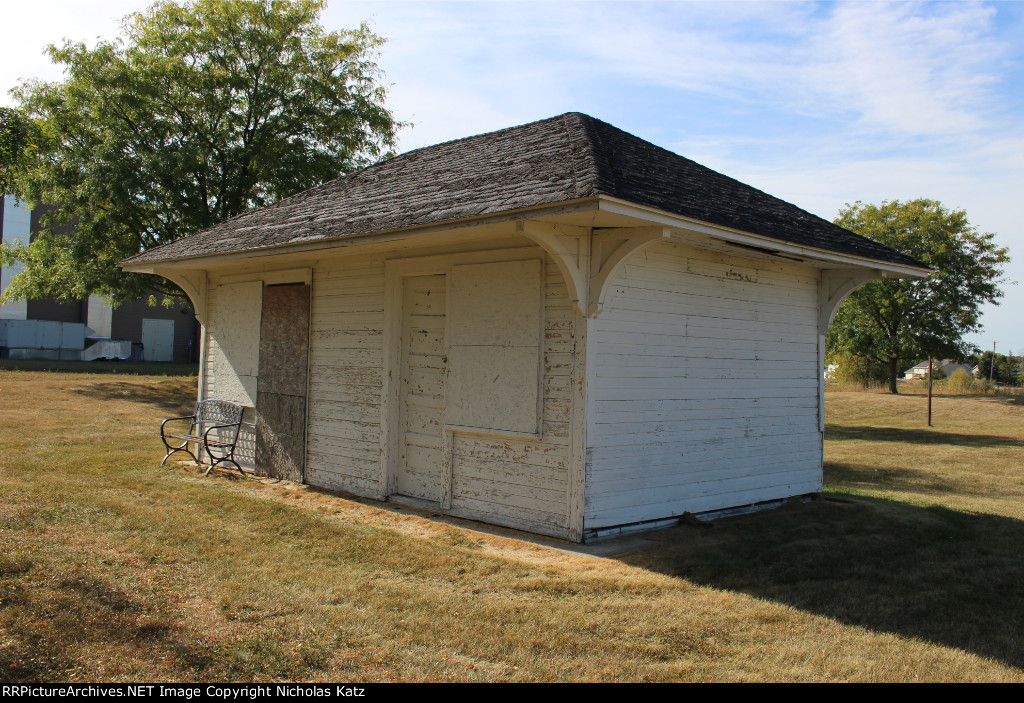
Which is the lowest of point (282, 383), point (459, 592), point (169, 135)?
point (459, 592)

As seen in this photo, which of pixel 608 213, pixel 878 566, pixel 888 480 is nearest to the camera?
pixel 608 213

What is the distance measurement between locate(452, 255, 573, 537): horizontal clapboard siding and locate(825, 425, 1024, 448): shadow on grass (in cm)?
1735

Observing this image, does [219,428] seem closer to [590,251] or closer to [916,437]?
[590,251]

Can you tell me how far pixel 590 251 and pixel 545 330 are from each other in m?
0.83

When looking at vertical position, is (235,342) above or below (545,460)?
above

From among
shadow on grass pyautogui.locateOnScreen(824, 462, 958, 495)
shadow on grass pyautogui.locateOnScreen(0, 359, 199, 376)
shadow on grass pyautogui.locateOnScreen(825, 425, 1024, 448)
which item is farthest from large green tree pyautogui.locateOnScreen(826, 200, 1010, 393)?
shadow on grass pyautogui.locateOnScreen(0, 359, 199, 376)

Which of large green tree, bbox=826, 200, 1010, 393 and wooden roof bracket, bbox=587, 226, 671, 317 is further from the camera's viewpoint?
large green tree, bbox=826, 200, 1010, 393

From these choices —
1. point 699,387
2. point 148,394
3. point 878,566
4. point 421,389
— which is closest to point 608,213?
point 699,387

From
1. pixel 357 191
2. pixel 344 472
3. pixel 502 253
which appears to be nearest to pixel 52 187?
pixel 357 191

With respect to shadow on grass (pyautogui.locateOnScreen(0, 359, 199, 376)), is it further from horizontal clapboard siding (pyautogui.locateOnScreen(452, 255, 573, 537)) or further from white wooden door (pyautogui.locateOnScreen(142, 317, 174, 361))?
horizontal clapboard siding (pyautogui.locateOnScreen(452, 255, 573, 537))

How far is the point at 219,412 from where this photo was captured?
10.6m

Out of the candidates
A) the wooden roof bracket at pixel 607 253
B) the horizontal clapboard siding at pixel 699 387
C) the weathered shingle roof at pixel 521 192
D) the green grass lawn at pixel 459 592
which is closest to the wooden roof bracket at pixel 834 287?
the horizontal clapboard siding at pixel 699 387

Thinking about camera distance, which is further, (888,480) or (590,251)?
(888,480)

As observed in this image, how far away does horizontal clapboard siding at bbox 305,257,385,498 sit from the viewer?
849cm
